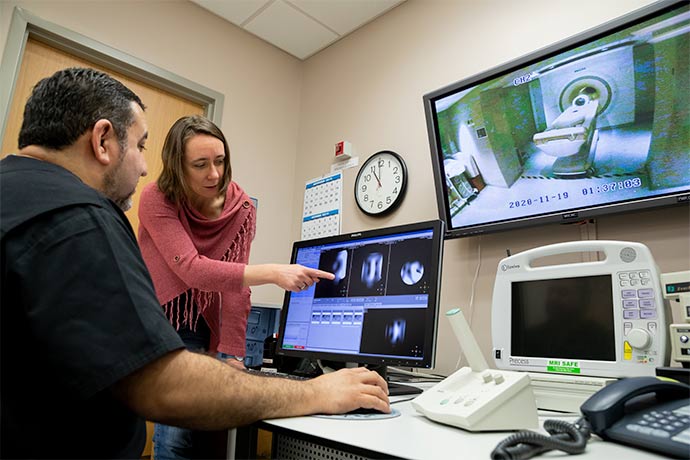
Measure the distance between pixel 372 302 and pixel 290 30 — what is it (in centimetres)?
196

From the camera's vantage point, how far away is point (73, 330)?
1.91 feet

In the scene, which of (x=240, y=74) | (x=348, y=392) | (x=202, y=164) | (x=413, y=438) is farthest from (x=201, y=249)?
(x=240, y=74)

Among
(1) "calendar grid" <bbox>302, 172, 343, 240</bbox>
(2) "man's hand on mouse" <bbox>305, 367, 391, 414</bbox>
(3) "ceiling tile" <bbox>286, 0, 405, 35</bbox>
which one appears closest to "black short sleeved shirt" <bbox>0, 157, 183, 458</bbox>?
(2) "man's hand on mouse" <bbox>305, 367, 391, 414</bbox>

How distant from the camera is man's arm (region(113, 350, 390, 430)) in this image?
0.63m

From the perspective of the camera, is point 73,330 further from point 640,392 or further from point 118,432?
point 640,392

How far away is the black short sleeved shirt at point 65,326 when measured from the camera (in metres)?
0.58

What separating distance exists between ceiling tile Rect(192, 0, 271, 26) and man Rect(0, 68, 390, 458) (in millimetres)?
1990

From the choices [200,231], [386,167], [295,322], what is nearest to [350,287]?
[295,322]

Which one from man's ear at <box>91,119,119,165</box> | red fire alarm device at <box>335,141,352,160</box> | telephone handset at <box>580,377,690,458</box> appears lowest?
telephone handset at <box>580,377,690,458</box>

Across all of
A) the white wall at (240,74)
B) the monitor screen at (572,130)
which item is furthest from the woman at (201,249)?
the white wall at (240,74)

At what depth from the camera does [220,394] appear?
686 millimetres

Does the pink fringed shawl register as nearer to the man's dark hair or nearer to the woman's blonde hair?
the woman's blonde hair

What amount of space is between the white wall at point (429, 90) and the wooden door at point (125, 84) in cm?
77

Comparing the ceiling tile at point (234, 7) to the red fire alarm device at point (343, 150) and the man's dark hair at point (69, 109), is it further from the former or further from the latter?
the man's dark hair at point (69, 109)
